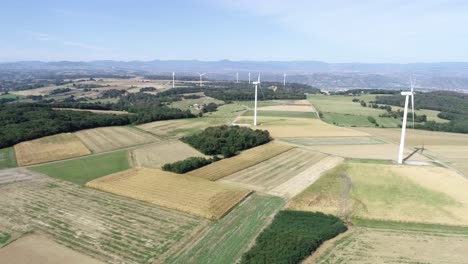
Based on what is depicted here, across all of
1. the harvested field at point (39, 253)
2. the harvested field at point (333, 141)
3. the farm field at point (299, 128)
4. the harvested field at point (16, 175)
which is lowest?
the harvested field at point (39, 253)

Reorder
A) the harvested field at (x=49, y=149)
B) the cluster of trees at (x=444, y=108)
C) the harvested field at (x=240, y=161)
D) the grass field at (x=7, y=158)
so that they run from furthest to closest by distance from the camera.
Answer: the cluster of trees at (x=444, y=108), the harvested field at (x=49, y=149), the grass field at (x=7, y=158), the harvested field at (x=240, y=161)

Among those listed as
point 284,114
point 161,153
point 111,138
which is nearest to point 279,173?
point 161,153

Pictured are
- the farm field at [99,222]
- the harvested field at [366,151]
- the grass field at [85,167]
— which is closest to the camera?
the farm field at [99,222]

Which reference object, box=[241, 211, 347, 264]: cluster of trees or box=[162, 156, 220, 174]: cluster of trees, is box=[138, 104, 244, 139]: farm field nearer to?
box=[162, 156, 220, 174]: cluster of trees

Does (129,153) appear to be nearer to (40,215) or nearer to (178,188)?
(178,188)

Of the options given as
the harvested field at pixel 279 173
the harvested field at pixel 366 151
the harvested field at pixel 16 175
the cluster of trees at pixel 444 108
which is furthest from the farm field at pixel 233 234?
the cluster of trees at pixel 444 108

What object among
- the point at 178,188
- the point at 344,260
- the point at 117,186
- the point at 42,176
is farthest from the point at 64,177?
the point at 344,260

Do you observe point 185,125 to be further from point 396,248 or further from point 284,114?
point 396,248

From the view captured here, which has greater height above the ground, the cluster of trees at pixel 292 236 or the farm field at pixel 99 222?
the cluster of trees at pixel 292 236

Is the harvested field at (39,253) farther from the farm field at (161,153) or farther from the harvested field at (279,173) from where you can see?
the farm field at (161,153)

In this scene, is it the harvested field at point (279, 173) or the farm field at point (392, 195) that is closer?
the farm field at point (392, 195)
